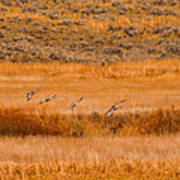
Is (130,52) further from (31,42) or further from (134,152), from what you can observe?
(134,152)

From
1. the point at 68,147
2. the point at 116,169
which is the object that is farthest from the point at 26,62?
the point at 116,169

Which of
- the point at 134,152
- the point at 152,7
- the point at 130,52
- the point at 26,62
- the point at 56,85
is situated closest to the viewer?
the point at 134,152

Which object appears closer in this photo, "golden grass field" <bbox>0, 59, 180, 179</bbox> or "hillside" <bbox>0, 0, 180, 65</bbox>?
"golden grass field" <bbox>0, 59, 180, 179</bbox>

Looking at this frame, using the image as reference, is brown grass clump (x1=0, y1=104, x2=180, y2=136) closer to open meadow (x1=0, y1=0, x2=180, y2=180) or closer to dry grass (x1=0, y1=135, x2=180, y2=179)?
open meadow (x1=0, y1=0, x2=180, y2=180)

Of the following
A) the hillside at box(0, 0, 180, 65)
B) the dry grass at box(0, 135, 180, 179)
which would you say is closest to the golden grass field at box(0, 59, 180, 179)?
the dry grass at box(0, 135, 180, 179)

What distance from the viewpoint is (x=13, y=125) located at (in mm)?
11867

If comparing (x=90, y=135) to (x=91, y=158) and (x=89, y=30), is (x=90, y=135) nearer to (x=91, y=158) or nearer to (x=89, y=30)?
(x=91, y=158)

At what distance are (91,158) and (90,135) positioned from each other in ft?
7.95

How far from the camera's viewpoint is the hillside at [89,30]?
93.9 ft

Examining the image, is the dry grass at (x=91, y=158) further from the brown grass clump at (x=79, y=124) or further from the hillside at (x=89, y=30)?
the hillside at (x=89, y=30)

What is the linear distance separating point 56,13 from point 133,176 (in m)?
31.2

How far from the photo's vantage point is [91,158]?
9.20m

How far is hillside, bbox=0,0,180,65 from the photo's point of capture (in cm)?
2861

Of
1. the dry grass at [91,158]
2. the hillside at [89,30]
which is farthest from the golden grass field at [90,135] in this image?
the hillside at [89,30]
